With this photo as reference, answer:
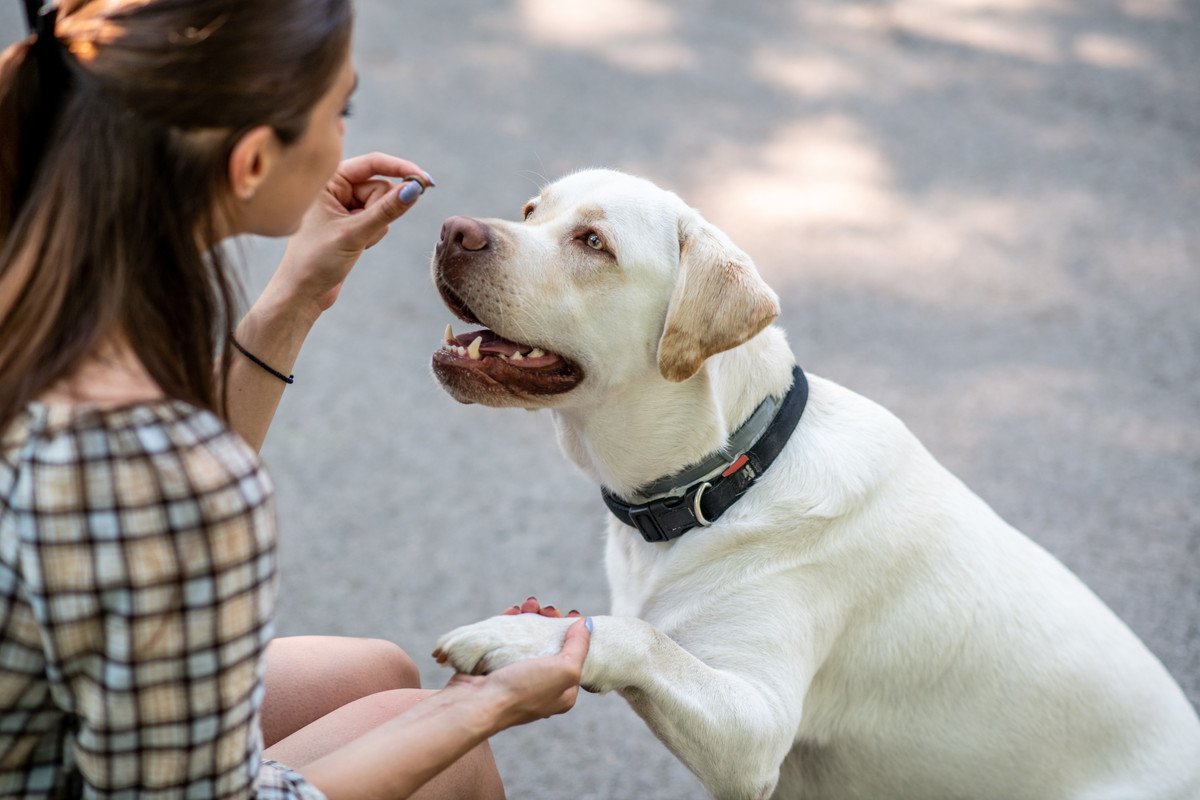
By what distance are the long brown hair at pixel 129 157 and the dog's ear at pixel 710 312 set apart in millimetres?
855

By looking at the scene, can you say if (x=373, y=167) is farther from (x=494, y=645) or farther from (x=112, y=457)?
(x=112, y=457)

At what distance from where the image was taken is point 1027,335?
464cm

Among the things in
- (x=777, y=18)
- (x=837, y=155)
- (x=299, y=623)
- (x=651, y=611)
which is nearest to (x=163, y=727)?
(x=651, y=611)

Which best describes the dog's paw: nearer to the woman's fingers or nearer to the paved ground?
the woman's fingers

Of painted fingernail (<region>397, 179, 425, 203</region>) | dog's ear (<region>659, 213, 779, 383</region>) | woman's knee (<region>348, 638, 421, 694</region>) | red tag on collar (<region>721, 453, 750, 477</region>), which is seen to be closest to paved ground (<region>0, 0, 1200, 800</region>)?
woman's knee (<region>348, 638, 421, 694</region>)

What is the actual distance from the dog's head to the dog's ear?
0.01 metres

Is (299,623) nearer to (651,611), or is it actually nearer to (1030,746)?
(651,611)

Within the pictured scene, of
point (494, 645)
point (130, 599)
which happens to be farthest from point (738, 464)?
point (130, 599)

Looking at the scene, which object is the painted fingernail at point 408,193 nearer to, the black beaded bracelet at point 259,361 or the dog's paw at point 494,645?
the black beaded bracelet at point 259,361

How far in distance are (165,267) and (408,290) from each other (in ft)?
11.2

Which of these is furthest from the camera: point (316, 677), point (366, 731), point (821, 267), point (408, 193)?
point (821, 267)

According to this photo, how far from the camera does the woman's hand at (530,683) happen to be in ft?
5.82

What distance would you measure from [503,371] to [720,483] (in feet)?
1.57

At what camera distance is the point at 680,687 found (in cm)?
197
